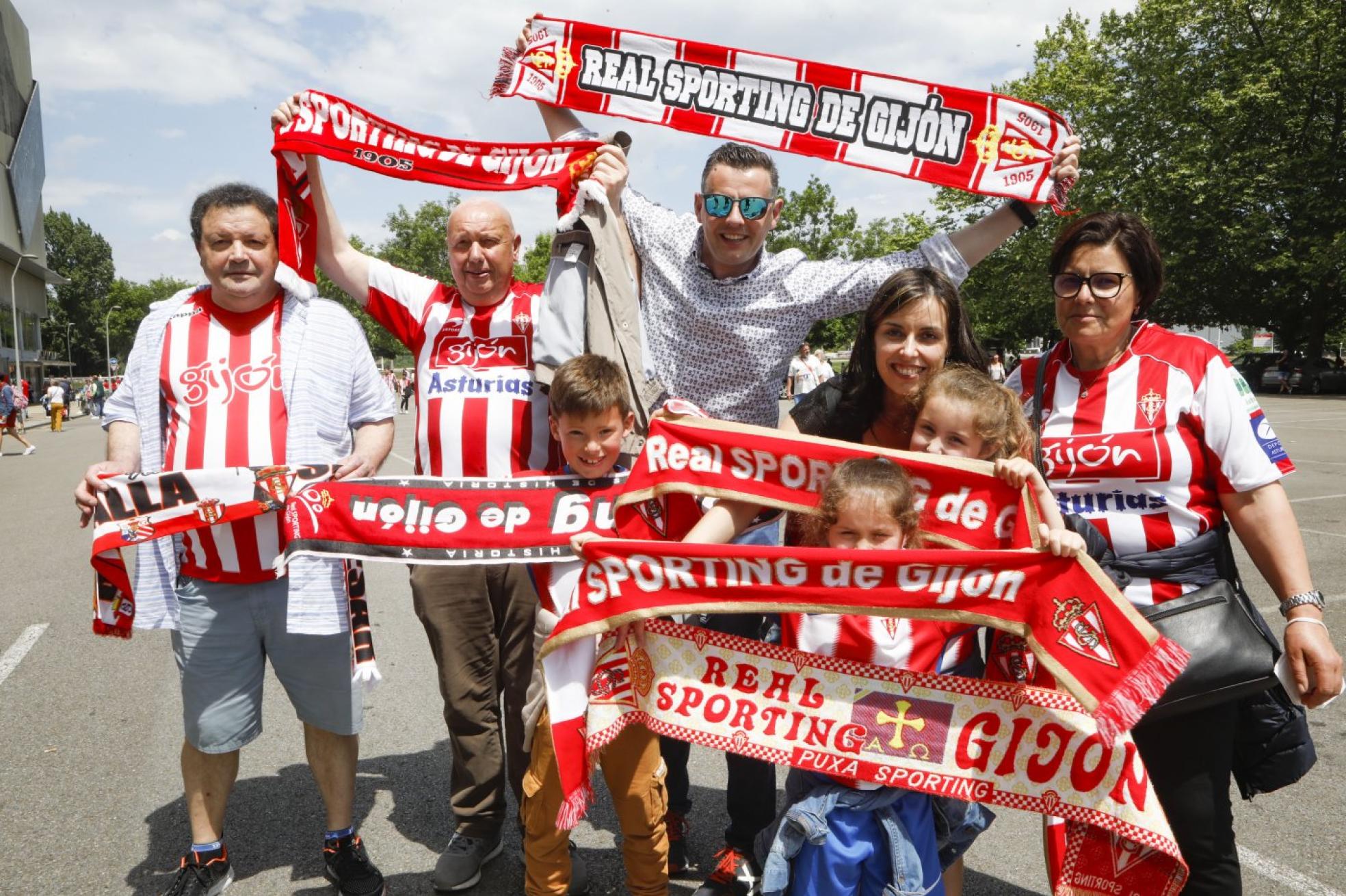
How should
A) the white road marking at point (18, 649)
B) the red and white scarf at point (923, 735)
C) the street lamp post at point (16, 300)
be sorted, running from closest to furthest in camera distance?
the red and white scarf at point (923, 735)
the white road marking at point (18, 649)
the street lamp post at point (16, 300)

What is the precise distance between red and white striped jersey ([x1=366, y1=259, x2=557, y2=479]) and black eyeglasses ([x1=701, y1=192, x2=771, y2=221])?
2.49ft

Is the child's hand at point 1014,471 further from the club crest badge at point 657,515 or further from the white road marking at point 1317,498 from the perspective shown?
the white road marking at point 1317,498

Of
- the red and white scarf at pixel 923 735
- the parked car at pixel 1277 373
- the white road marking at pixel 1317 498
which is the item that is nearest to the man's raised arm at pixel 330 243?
the red and white scarf at pixel 923 735

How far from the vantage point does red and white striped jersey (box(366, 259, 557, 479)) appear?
3.29 m

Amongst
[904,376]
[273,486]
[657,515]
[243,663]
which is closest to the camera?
[904,376]

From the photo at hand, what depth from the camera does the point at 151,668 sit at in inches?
226

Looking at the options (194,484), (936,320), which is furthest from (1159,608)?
(194,484)

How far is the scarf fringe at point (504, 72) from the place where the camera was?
3738mm

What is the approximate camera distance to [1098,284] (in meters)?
2.60

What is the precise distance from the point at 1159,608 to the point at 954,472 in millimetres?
639

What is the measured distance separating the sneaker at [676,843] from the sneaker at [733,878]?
18 cm

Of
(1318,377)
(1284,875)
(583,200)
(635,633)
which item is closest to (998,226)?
(583,200)

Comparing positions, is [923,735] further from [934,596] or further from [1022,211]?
[1022,211]

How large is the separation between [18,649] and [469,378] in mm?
4857
